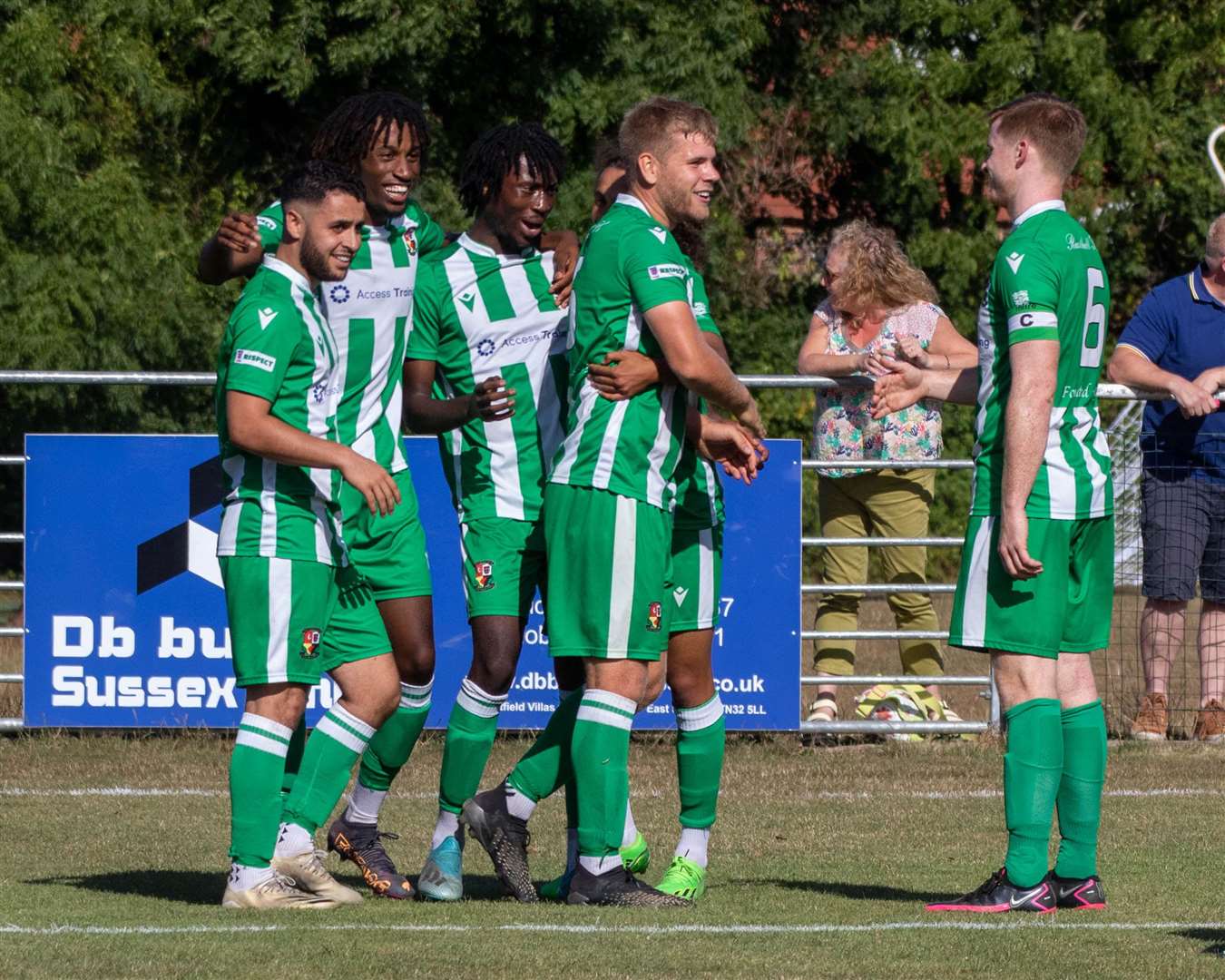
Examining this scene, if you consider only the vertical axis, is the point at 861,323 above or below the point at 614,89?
below

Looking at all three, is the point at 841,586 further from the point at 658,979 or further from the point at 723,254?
the point at 723,254

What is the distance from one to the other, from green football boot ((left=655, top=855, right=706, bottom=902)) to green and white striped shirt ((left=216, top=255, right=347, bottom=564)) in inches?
52.2

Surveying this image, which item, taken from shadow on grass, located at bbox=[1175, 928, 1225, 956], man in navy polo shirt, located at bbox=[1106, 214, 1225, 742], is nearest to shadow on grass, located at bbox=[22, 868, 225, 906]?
shadow on grass, located at bbox=[1175, 928, 1225, 956]

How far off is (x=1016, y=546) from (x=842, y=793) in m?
3.18

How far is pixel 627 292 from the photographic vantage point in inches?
235

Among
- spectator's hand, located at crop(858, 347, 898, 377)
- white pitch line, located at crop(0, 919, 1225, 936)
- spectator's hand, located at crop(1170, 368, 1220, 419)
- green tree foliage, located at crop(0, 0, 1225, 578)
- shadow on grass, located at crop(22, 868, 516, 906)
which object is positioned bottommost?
shadow on grass, located at crop(22, 868, 516, 906)

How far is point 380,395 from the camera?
255 inches

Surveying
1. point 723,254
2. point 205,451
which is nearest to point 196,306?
point 723,254

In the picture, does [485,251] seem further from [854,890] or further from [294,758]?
[854,890]

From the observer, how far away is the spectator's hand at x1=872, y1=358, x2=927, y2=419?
20.6 feet

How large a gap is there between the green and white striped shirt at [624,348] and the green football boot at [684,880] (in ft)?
3.50

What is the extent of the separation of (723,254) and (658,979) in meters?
20.1

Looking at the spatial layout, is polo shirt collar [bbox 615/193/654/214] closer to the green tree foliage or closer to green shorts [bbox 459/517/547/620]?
green shorts [bbox 459/517/547/620]

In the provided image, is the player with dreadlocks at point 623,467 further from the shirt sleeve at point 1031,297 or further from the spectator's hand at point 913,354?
the shirt sleeve at point 1031,297
